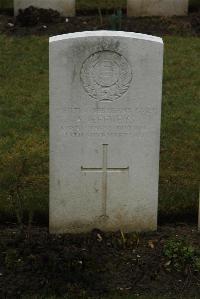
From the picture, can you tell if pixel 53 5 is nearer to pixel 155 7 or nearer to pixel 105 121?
pixel 155 7

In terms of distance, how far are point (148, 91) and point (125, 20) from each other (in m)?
6.79

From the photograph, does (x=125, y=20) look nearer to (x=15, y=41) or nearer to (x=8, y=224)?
(x=15, y=41)

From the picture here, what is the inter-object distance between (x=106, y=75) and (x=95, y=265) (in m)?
1.39

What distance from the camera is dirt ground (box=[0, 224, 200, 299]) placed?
5246mm

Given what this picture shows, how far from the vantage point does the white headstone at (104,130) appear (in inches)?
220

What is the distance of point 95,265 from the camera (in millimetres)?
5438

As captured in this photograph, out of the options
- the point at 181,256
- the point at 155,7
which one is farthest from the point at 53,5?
the point at 181,256

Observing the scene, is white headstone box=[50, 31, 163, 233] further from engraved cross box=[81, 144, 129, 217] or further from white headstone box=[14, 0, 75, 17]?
white headstone box=[14, 0, 75, 17]

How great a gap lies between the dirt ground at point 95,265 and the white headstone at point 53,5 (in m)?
6.83

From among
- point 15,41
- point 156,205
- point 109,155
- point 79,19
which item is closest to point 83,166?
point 109,155

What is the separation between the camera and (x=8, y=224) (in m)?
6.22

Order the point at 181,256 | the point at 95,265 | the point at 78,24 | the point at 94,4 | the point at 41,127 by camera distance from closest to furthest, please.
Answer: the point at 95,265 → the point at 181,256 → the point at 41,127 → the point at 78,24 → the point at 94,4

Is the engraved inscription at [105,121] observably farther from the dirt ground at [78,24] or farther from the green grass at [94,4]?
the green grass at [94,4]

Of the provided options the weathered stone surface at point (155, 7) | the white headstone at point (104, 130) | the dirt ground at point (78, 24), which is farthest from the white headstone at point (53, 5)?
the white headstone at point (104, 130)
